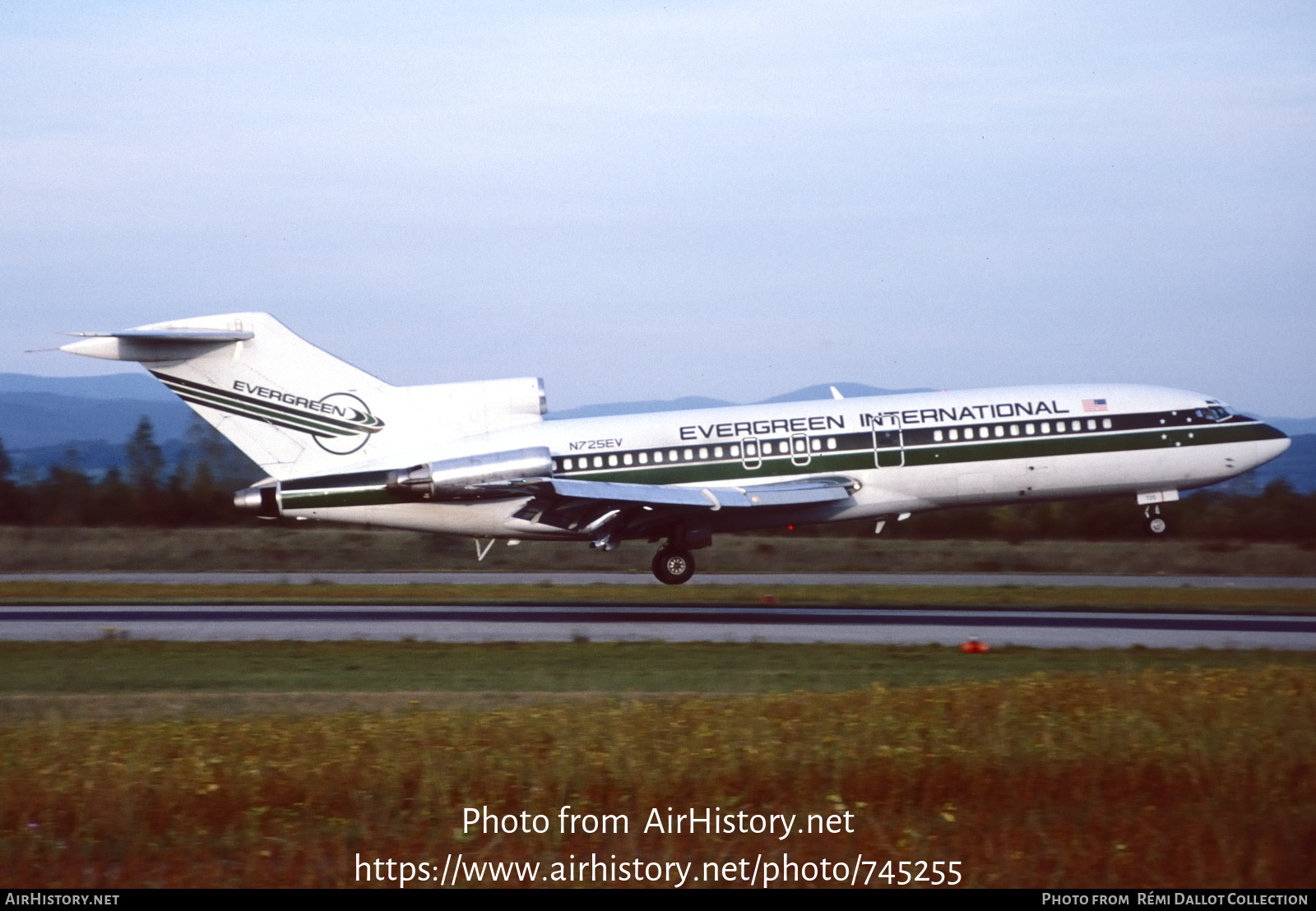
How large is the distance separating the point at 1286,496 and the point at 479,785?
126 ft

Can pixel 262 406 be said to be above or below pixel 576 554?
above

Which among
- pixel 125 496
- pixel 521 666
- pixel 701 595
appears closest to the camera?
pixel 521 666

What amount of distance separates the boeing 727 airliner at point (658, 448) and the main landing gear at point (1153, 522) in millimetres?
970

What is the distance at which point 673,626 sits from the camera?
21516mm

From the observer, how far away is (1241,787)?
9180 millimetres

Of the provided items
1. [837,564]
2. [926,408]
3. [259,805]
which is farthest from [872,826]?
[837,564]

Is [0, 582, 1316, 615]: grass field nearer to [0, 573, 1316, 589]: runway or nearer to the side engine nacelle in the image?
[0, 573, 1316, 589]: runway

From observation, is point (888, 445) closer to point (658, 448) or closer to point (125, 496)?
point (658, 448)

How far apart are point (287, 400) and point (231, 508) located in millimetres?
21465

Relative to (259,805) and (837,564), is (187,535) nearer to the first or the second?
(837,564)

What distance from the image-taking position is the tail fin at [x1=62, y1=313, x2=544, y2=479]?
2689 cm

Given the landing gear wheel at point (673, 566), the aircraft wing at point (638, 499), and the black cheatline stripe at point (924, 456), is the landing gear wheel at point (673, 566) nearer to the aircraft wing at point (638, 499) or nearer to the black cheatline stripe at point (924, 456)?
the aircraft wing at point (638, 499)

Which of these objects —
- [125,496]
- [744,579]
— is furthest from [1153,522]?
[125,496]

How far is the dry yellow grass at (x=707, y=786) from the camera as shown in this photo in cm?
799
